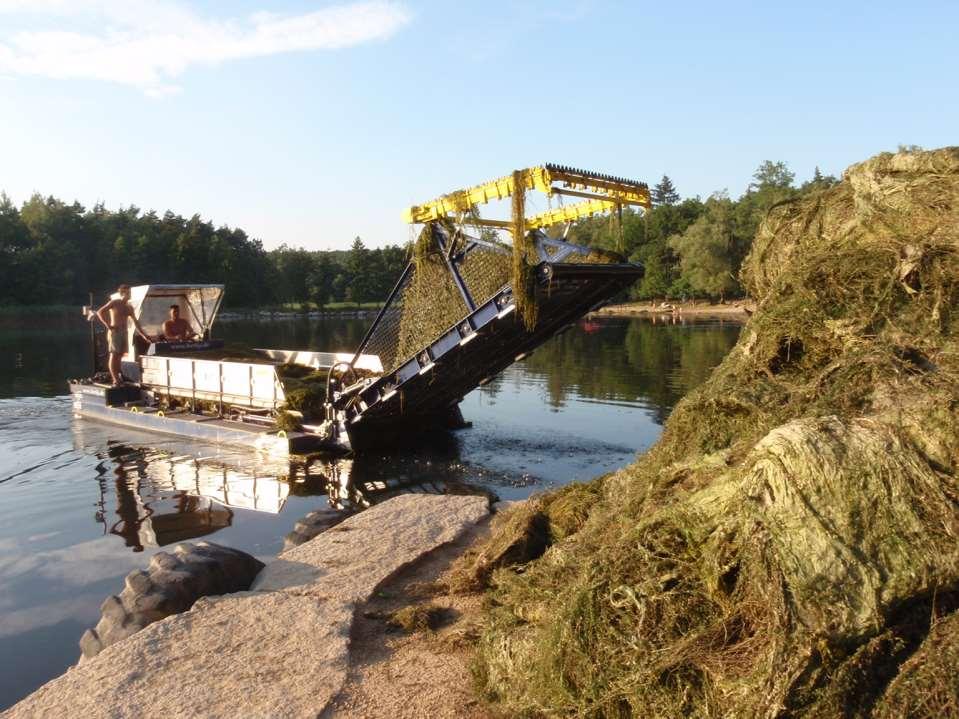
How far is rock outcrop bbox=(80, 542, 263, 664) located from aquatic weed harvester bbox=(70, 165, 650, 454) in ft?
18.2

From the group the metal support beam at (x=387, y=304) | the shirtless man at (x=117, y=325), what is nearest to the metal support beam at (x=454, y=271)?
the metal support beam at (x=387, y=304)

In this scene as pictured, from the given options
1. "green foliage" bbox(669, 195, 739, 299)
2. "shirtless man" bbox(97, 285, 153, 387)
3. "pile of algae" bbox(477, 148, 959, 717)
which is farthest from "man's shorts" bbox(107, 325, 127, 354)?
"green foliage" bbox(669, 195, 739, 299)

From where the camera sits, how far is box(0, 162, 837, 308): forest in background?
72812 millimetres

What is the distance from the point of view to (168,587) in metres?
7.08

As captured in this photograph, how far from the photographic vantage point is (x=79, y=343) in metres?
49.0

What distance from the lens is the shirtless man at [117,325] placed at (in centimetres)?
1870

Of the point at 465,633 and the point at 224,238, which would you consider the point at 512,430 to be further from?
the point at 224,238

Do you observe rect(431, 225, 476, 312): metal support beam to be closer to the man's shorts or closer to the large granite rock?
the large granite rock

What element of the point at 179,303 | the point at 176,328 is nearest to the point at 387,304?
the point at 176,328

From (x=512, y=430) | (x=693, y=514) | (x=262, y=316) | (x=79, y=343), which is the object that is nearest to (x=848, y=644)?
(x=693, y=514)

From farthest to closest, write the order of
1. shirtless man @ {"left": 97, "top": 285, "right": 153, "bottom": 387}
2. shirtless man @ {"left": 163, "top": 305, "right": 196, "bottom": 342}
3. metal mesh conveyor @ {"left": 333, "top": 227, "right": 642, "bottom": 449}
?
shirtless man @ {"left": 163, "top": 305, "right": 196, "bottom": 342}
shirtless man @ {"left": 97, "top": 285, "right": 153, "bottom": 387}
metal mesh conveyor @ {"left": 333, "top": 227, "right": 642, "bottom": 449}

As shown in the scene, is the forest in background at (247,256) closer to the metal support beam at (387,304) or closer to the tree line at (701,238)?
the tree line at (701,238)

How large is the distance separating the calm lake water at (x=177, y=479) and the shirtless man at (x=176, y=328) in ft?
8.96

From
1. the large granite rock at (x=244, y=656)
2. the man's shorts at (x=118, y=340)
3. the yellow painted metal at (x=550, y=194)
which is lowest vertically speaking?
the large granite rock at (x=244, y=656)
